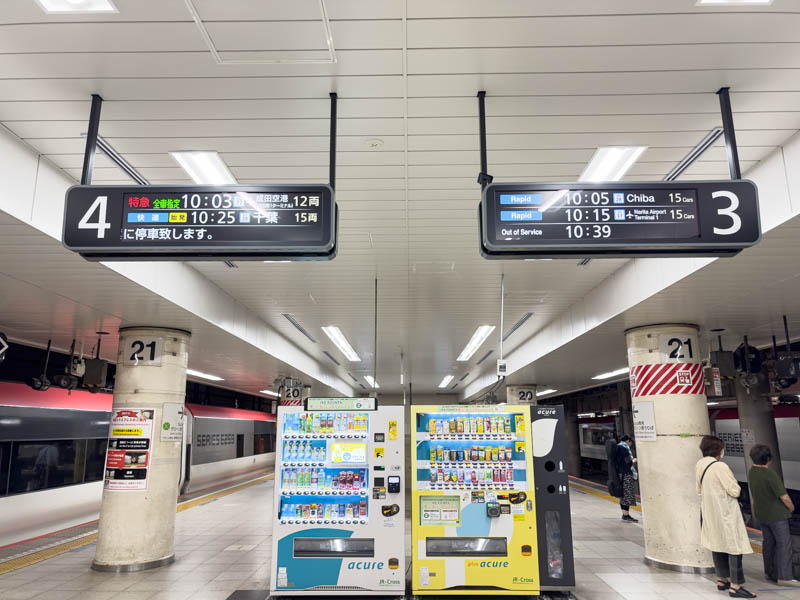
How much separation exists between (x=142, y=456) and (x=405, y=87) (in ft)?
20.1

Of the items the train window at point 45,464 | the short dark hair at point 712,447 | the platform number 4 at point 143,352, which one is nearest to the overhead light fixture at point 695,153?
the short dark hair at point 712,447

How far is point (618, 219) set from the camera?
3.10 m

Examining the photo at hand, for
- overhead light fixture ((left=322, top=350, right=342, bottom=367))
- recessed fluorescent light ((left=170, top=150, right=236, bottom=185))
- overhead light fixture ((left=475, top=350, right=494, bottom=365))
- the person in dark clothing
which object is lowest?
the person in dark clothing

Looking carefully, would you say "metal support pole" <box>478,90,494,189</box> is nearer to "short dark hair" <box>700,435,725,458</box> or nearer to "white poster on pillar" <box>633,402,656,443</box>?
"short dark hair" <box>700,435,725,458</box>

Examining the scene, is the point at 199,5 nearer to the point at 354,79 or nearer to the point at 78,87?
the point at 354,79

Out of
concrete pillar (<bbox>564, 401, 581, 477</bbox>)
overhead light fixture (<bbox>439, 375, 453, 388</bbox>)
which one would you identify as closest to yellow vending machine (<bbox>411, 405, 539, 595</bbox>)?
overhead light fixture (<bbox>439, 375, 453, 388</bbox>)

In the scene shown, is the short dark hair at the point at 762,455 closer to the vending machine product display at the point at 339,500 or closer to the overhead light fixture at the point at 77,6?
the vending machine product display at the point at 339,500

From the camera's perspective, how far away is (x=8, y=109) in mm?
3516

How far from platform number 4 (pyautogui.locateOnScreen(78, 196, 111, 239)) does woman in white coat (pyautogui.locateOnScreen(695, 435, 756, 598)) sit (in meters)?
6.01

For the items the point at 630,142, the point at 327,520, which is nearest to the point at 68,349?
the point at 327,520

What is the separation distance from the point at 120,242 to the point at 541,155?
2983 mm

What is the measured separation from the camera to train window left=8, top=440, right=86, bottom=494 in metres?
9.18

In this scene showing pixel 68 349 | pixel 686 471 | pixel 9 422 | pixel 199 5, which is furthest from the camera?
pixel 68 349

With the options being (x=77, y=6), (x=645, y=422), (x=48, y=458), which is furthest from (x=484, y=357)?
(x=77, y=6)
